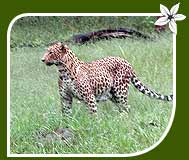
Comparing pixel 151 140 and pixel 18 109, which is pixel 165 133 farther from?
pixel 18 109

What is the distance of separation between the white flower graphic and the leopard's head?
0.69m

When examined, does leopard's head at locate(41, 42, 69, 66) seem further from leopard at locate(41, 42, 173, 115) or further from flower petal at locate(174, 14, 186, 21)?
flower petal at locate(174, 14, 186, 21)

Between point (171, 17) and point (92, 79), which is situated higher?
point (171, 17)

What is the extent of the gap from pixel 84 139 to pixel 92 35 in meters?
0.75

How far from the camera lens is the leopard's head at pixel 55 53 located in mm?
7426

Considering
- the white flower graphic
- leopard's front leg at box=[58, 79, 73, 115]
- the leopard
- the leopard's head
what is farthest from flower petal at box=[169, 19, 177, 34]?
leopard's front leg at box=[58, 79, 73, 115]

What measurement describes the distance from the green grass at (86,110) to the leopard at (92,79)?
0.04 meters

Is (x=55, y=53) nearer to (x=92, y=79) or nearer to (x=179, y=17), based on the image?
(x=92, y=79)

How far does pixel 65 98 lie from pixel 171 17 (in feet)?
3.11

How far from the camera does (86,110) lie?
745cm

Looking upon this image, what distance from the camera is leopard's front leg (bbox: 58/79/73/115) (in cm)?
745

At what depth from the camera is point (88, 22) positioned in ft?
24.3

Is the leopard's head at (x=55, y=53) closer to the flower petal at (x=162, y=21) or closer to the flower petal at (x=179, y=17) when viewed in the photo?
the flower petal at (x=162, y=21)

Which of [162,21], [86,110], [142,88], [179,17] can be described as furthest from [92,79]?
[179,17]
